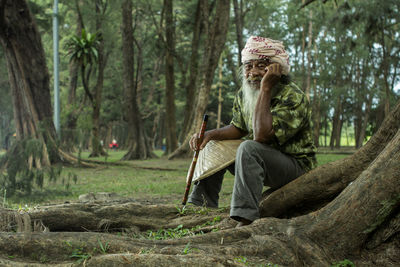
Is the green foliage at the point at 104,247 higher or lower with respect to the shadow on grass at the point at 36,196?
higher

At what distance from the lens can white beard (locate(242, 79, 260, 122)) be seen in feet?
12.3

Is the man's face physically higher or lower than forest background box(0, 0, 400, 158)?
lower

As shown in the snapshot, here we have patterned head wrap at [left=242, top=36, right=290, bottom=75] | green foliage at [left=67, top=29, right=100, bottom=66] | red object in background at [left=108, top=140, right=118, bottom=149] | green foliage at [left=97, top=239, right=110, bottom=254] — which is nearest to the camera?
green foliage at [left=97, top=239, right=110, bottom=254]

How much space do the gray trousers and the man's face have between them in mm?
648

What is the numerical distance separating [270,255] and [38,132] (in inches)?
403

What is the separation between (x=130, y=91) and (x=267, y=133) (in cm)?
1753

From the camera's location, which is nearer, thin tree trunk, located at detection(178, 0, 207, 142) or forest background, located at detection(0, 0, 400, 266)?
forest background, located at detection(0, 0, 400, 266)

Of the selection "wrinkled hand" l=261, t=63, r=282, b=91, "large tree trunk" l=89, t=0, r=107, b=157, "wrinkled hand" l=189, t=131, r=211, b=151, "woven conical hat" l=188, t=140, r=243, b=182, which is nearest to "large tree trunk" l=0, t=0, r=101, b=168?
"large tree trunk" l=89, t=0, r=107, b=157

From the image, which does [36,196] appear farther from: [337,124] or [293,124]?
[337,124]

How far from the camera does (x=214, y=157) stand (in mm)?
3773

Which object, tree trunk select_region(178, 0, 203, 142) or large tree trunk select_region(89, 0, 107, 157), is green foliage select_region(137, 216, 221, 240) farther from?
large tree trunk select_region(89, 0, 107, 157)

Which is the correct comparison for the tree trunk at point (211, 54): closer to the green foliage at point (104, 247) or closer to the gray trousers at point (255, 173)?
the gray trousers at point (255, 173)

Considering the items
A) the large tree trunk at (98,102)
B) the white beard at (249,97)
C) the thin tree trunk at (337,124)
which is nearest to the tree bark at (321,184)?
the white beard at (249,97)

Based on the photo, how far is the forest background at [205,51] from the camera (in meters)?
Answer: 19.7
